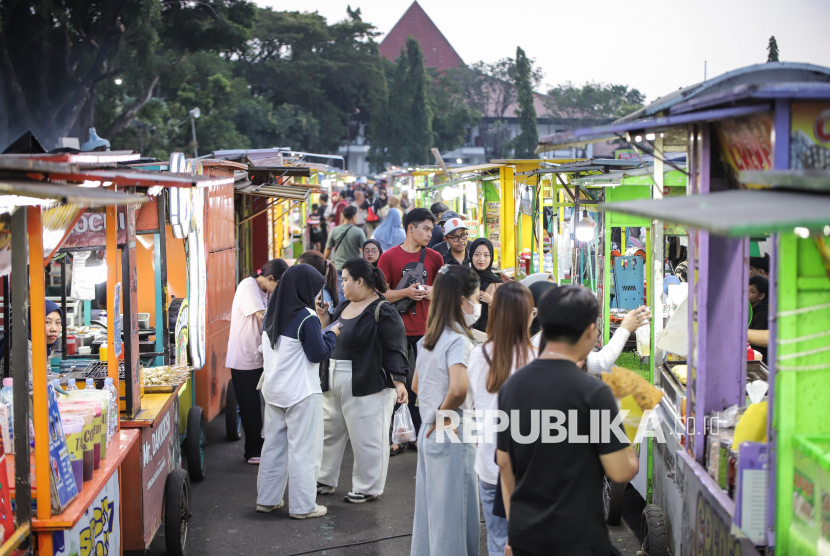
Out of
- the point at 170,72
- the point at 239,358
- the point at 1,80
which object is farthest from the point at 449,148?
the point at 239,358

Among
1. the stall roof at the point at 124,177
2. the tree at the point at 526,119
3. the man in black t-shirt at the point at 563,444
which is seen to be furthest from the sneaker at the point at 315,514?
the tree at the point at 526,119

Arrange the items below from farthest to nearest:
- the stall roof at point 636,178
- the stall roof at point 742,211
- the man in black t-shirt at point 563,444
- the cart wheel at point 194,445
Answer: the cart wheel at point 194,445, the stall roof at point 636,178, the man in black t-shirt at point 563,444, the stall roof at point 742,211

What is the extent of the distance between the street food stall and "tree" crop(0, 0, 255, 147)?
24483 mm

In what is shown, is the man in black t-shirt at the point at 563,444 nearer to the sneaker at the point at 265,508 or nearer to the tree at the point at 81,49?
the sneaker at the point at 265,508

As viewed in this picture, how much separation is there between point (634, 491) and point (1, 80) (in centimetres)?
2470

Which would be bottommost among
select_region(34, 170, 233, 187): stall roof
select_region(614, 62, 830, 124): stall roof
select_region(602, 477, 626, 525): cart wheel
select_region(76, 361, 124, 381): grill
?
select_region(602, 477, 626, 525): cart wheel

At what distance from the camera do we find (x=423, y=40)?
312 ft

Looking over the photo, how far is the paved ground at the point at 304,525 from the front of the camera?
5363 millimetres

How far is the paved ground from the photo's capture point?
17.6 ft

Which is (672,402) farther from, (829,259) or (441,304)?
(829,259)

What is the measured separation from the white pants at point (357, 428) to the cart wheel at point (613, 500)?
1692mm

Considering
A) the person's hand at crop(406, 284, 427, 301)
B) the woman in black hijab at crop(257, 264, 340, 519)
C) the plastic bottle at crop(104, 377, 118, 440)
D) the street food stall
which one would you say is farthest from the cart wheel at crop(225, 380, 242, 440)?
the street food stall

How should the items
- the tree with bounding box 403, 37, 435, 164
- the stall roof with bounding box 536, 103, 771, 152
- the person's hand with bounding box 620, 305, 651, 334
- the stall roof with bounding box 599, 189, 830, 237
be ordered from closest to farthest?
the stall roof with bounding box 599, 189, 830, 237, the stall roof with bounding box 536, 103, 771, 152, the person's hand with bounding box 620, 305, 651, 334, the tree with bounding box 403, 37, 435, 164

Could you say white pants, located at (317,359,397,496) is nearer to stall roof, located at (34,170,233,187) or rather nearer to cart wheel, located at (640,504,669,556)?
cart wheel, located at (640,504,669,556)
